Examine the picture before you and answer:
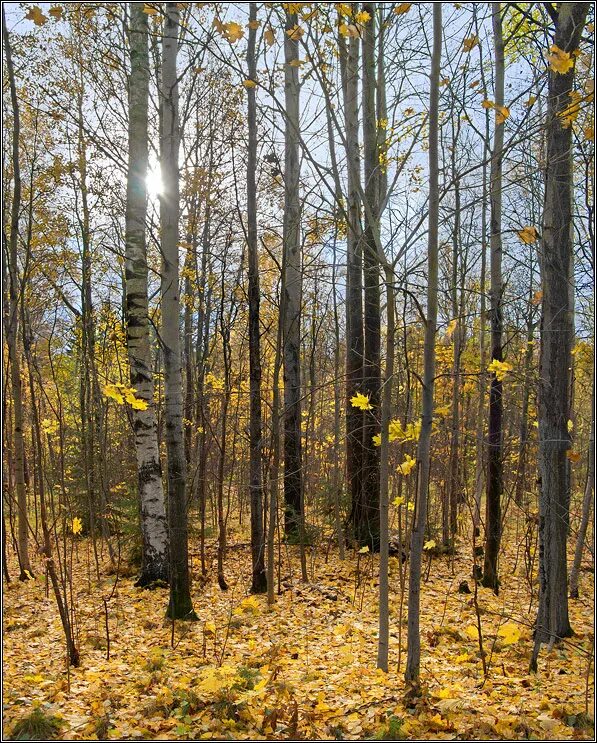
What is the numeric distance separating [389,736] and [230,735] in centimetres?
79

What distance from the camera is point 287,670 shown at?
3596 mm

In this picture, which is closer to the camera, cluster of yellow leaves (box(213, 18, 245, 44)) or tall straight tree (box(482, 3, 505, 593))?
cluster of yellow leaves (box(213, 18, 245, 44))

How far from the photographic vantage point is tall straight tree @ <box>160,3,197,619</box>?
4.32 meters

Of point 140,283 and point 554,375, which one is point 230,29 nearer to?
point 140,283

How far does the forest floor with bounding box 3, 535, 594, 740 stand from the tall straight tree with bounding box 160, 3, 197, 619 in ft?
1.39

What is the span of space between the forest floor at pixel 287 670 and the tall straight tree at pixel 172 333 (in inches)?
16.6

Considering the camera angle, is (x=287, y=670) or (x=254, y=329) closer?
(x=287, y=670)

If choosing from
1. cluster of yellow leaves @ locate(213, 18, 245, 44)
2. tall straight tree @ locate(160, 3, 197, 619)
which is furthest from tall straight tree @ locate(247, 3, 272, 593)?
cluster of yellow leaves @ locate(213, 18, 245, 44)

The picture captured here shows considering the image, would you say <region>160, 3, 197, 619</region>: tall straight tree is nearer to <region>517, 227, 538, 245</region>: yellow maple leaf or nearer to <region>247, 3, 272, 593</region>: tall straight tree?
<region>247, 3, 272, 593</region>: tall straight tree

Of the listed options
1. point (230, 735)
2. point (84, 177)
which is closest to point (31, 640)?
point (230, 735)

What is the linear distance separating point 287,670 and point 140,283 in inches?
132

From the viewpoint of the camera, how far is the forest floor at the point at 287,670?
2.71m

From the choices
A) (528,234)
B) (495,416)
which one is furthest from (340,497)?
(528,234)

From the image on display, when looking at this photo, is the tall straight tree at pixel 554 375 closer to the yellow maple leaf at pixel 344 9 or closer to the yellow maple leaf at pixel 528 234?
the yellow maple leaf at pixel 528 234
